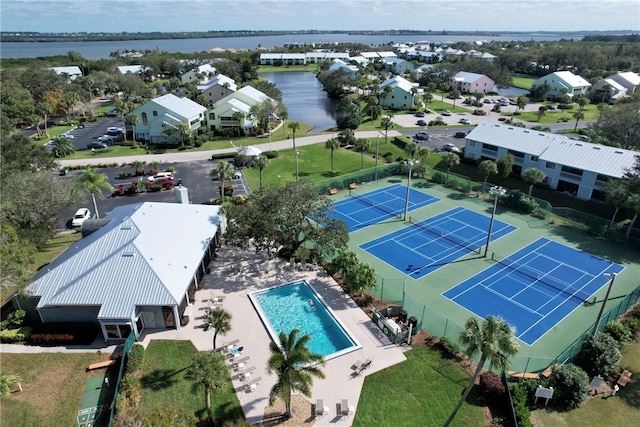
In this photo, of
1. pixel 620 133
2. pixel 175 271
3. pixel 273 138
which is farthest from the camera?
pixel 273 138

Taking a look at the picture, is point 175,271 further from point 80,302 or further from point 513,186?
point 513,186

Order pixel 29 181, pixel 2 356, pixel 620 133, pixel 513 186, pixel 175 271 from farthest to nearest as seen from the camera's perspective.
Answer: pixel 620 133 < pixel 513 186 < pixel 29 181 < pixel 175 271 < pixel 2 356

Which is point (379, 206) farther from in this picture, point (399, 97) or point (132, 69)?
point (132, 69)

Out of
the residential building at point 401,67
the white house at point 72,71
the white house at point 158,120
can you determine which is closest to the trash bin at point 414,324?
the white house at point 158,120

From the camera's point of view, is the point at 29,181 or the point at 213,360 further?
Result: the point at 29,181

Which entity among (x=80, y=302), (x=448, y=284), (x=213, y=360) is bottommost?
(x=448, y=284)

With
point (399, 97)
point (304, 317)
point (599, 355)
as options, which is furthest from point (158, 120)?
point (599, 355)

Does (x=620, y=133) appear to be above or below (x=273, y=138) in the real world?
above

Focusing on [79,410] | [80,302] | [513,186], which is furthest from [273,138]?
[79,410]
